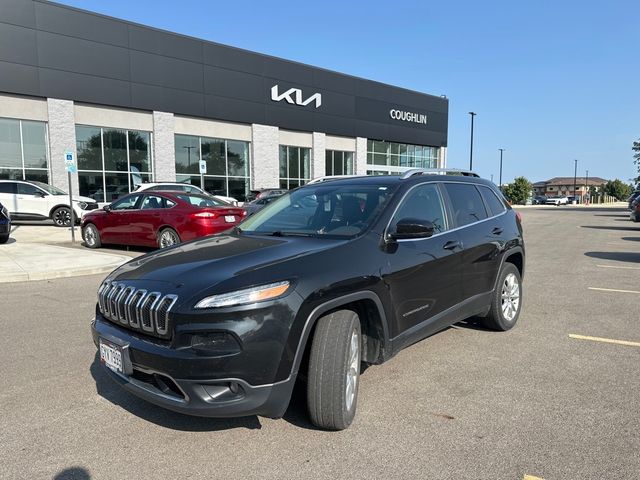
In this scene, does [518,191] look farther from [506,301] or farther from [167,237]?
[506,301]

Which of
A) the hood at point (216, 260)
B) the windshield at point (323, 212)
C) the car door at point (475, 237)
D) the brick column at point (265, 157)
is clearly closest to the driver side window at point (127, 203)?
the windshield at point (323, 212)

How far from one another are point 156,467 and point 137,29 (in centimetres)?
2540

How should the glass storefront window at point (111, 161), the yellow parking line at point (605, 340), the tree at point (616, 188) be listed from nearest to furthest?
the yellow parking line at point (605, 340) < the glass storefront window at point (111, 161) < the tree at point (616, 188)

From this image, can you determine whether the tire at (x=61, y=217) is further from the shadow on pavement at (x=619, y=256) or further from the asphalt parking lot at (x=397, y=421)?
the shadow on pavement at (x=619, y=256)

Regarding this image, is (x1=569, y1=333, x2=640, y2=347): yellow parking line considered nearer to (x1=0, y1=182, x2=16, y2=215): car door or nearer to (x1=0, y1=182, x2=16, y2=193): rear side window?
(x1=0, y1=182, x2=16, y2=215): car door

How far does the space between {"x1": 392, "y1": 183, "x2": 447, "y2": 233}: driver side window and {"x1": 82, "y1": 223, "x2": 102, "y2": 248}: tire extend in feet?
34.0

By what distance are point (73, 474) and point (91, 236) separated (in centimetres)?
1090

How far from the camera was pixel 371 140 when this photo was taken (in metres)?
37.6

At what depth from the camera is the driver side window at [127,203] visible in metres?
11.6

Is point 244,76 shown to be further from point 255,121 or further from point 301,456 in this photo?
point 301,456

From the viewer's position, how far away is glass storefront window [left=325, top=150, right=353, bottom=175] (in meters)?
34.9

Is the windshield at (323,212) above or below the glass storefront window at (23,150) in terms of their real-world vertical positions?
below

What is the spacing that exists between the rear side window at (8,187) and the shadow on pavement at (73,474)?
18.1 meters

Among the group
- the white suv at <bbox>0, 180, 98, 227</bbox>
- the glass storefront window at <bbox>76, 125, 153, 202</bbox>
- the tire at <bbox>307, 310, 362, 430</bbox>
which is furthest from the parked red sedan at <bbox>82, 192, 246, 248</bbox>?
the glass storefront window at <bbox>76, 125, 153, 202</bbox>
